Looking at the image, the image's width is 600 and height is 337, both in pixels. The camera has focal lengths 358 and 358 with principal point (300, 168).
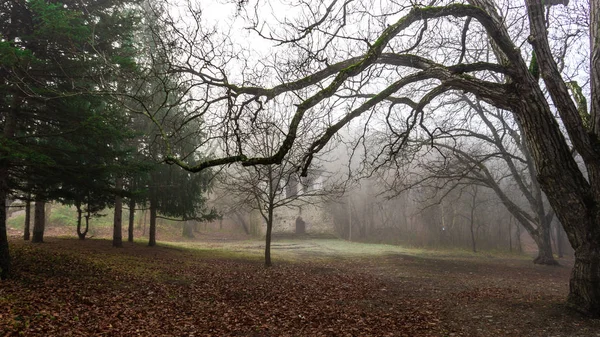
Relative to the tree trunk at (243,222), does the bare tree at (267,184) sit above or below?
above

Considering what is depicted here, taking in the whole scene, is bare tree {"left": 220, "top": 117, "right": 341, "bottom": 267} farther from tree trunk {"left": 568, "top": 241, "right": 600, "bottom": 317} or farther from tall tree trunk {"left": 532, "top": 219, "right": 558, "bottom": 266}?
tall tree trunk {"left": 532, "top": 219, "right": 558, "bottom": 266}

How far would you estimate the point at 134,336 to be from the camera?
5789 mm

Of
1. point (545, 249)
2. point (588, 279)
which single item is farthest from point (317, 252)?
point (588, 279)

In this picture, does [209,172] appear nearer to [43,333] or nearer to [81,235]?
[81,235]

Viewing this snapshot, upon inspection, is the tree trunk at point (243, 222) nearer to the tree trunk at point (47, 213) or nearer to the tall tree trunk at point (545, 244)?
the tree trunk at point (47, 213)

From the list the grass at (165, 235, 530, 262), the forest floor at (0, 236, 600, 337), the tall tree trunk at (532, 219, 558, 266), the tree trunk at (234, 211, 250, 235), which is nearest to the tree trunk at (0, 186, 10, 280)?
the forest floor at (0, 236, 600, 337)

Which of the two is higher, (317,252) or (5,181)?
(5,181)

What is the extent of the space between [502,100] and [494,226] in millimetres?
30301

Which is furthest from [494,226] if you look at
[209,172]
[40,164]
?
[40,164]

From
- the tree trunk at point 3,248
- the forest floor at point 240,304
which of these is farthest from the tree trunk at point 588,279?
the tree trunk at point 3,248

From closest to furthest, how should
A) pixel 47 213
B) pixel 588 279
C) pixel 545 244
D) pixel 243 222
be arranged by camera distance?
pixel 588 279, pixel 545 244, pixel 47 213, pixel 243 222

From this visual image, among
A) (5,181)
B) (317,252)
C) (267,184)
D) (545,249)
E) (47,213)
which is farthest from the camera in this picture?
(47,213)

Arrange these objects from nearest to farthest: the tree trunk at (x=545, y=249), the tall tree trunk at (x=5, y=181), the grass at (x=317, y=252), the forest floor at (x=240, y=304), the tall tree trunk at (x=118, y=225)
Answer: the forest floor at (x=240, y=304), the tall tree trunk at (x=5, y=181), the tall tree trunk at (x=118, y=225), the tree trunk at (x=545, y=249), the grass at (x=317, y=252)

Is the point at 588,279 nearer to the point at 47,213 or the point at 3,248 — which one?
the point at 3,248
